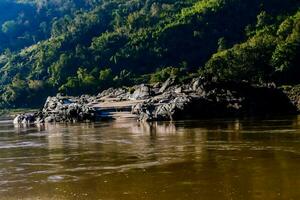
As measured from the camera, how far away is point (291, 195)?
20.8 m

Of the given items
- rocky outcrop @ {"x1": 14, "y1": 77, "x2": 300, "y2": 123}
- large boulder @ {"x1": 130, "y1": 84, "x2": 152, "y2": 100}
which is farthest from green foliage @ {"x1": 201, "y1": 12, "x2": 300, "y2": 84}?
rocky outcrop @ {"x1": 14, "y1": 77, "x2": 300, "y2": 123}

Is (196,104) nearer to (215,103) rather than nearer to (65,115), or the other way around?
(215,103)

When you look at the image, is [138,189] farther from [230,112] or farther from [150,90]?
[150,90]

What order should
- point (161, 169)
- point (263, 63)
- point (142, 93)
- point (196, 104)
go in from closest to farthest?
point (161, 169) → point (196, 104) → point (142, 93) → point (263, 63)

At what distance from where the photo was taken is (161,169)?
29781 mm

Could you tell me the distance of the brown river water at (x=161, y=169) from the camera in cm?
2301

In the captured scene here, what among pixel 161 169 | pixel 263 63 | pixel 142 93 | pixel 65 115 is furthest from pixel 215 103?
pixel 161 169

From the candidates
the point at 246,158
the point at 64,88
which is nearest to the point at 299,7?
the point at 64,88

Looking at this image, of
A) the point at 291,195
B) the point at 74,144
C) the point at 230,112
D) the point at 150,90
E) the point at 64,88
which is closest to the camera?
the point at 291,195

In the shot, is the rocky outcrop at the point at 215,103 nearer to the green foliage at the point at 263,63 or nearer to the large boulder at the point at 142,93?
the large boulder at the point at 142,93

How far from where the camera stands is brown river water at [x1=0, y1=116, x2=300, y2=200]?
906 inches

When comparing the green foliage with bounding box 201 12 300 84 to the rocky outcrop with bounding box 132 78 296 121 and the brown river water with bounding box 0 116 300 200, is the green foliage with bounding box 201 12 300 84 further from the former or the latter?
the brown river water with bounding box 0 116 300 200

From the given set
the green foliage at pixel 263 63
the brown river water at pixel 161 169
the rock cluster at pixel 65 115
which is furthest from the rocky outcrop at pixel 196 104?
the brown river water at pixel 161 169

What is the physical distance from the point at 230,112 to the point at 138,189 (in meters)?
64.5
